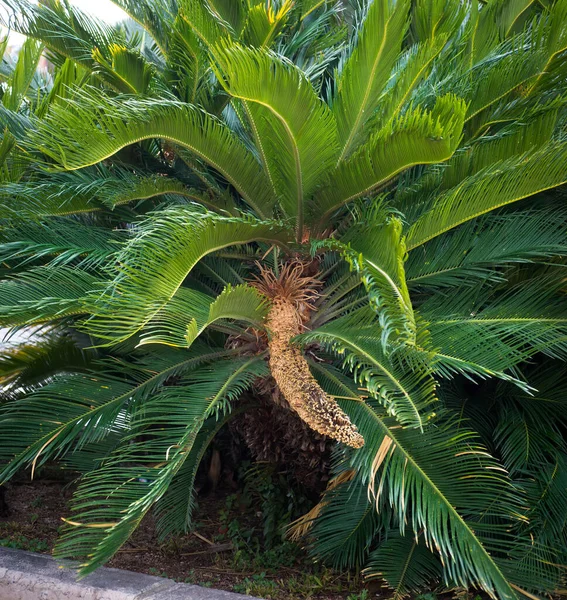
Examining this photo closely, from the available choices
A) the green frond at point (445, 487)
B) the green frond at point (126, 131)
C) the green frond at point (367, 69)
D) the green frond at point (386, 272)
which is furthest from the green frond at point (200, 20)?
the green frond at point (445, 487)

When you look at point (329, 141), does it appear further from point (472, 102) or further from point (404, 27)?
point (472, 102)

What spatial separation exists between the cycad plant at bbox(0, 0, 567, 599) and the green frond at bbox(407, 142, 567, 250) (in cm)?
1

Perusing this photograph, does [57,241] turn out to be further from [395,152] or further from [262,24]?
[395,152]

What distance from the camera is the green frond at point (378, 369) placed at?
2672 mm

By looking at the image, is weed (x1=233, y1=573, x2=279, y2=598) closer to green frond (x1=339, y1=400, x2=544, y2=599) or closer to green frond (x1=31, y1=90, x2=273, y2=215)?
green frond (x1=339, y1=400, x2=544, y2=599)

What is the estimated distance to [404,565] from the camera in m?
3.32

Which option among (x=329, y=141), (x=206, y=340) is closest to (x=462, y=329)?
(x=329, y=141)

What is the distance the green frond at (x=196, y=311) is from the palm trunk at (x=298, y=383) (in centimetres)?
16

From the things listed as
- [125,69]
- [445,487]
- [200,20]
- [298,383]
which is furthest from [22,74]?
[445,487]

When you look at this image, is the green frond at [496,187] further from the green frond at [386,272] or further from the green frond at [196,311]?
the green frond at [196,311]

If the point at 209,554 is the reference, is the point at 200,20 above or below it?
above

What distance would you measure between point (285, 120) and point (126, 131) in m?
0.66

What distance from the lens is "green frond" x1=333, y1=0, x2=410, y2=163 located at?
9.56 ft

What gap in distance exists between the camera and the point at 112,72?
3492 millimetres
